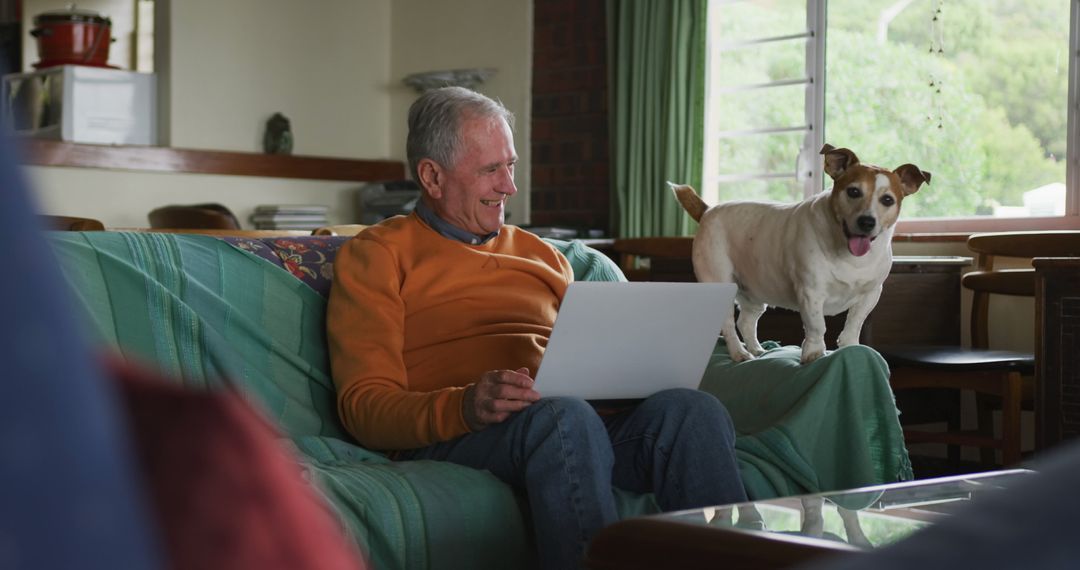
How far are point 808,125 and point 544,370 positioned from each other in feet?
11.6

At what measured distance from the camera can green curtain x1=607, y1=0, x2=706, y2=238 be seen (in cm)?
537

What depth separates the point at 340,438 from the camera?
7.35 ft

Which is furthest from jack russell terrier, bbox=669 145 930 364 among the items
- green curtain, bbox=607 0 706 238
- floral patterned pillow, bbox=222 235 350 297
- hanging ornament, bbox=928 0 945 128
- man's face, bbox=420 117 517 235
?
green curtain, bbox=607 0 706 238

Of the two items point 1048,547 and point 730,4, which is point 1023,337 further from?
point 1048,547

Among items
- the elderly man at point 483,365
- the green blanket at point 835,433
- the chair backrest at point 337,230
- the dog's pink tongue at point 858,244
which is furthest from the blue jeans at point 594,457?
the chair backrest at point 337,230

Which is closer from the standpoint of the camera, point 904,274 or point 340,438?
point 340,438

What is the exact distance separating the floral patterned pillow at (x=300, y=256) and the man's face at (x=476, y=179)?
245 mm

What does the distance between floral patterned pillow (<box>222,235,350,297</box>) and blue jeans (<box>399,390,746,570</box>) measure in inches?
16.2

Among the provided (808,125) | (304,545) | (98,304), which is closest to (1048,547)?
(304,545)

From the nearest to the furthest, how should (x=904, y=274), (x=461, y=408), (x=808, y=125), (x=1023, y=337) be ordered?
1. (x=461, y=408)
2. (x=904, y=274)
3. (x=1023, y=337)
4. (x=808, y=125)

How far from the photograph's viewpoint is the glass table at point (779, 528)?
104 cm

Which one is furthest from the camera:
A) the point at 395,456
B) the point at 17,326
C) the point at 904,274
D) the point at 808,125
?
the point at 808,125

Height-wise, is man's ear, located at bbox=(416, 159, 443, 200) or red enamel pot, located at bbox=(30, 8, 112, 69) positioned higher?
red enamel pot, located at bbox=(30, 8, 112, 69)

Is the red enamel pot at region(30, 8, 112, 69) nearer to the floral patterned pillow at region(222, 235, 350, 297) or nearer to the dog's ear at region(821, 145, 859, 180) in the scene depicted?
the floral patterned pillow at region(222, 235, 350, 297)
